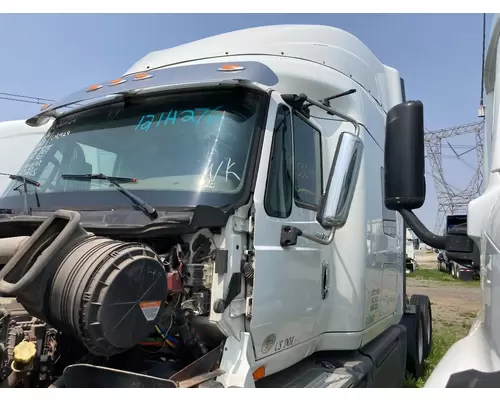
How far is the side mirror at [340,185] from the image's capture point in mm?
3016

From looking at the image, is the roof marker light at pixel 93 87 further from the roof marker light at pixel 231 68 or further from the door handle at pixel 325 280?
the door handle at pixel 325 280

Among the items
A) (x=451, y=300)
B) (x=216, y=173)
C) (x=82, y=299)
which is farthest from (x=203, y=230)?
(x=451, y=300)

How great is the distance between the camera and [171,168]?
2951 millimetres

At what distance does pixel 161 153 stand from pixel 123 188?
1.08ft

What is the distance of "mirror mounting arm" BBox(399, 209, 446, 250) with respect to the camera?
227 cm

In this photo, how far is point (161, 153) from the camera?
3.03 m

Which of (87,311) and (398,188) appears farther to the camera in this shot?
(398,188)

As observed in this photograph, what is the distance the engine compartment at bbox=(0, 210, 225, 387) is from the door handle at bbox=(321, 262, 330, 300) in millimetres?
1219

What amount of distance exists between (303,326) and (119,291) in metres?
1.63

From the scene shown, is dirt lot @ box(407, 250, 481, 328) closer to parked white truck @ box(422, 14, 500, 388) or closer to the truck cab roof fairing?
parked white truck @ box(422, 14, 500, 388)

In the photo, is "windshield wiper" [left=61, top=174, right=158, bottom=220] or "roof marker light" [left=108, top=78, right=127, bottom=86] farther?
"roof marker light" [left=108, top=78, right=127, bottom=86]

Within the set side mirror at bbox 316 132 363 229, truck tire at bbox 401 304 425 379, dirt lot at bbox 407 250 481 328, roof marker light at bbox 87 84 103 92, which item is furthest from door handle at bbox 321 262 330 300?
dirt lot at bbox 407 250 481 328

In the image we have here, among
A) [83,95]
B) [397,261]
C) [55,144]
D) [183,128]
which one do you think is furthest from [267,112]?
[397,261]

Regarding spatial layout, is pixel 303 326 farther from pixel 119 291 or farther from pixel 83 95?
pixel 83 95
